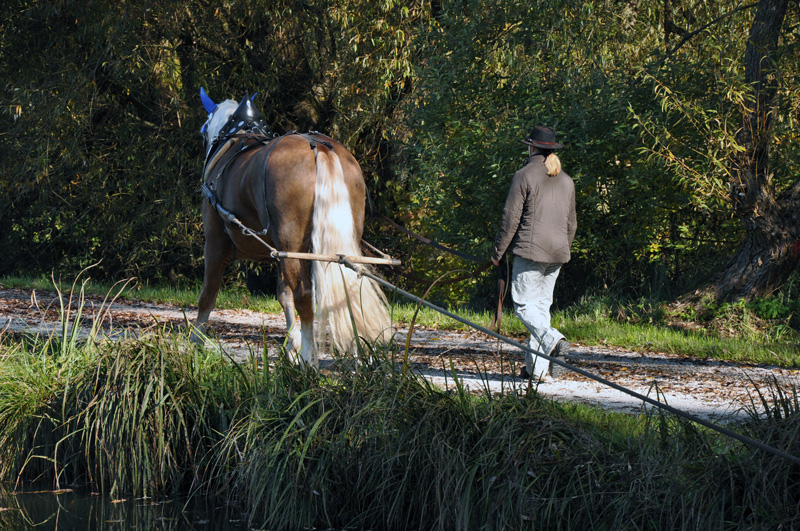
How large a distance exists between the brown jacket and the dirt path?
0.83m

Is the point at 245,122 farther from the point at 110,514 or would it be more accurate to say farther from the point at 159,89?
the point at 159,89

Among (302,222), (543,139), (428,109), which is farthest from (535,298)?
(428,109)

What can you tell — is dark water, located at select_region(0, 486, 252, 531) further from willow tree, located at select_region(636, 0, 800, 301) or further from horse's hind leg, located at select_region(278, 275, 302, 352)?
willow tree, located at select_region(636, 0, 800, 301)

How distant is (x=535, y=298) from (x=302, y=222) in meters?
2.04

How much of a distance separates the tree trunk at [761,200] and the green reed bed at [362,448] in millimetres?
5844

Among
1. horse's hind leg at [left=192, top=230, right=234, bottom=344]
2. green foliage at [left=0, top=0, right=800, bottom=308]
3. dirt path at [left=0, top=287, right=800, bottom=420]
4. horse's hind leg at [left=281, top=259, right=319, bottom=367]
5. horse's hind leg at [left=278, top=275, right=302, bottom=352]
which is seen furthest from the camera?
green foliage at [left=0, top=0, right=800, bottom=308]

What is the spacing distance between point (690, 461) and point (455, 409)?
124 centimetres

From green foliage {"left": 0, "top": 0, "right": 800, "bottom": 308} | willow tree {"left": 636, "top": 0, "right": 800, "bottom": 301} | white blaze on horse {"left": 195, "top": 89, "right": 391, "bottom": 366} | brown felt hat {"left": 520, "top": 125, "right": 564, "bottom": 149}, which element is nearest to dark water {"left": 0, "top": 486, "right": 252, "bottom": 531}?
white blaze on horse {"left": 195, "top": 89, "right": 391, "bottom": 366}

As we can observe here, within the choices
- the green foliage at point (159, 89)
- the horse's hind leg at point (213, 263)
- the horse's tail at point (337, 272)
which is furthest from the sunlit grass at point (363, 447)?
the green foliage at point (159, 89)

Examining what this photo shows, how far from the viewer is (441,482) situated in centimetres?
429

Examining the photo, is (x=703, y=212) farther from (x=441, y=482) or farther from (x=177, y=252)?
(x=177, y=252)

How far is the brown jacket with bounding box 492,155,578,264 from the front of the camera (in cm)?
688

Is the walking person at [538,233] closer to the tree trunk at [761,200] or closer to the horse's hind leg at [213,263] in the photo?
the horse's hind leg at [213,263]

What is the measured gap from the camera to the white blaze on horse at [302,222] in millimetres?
6289
